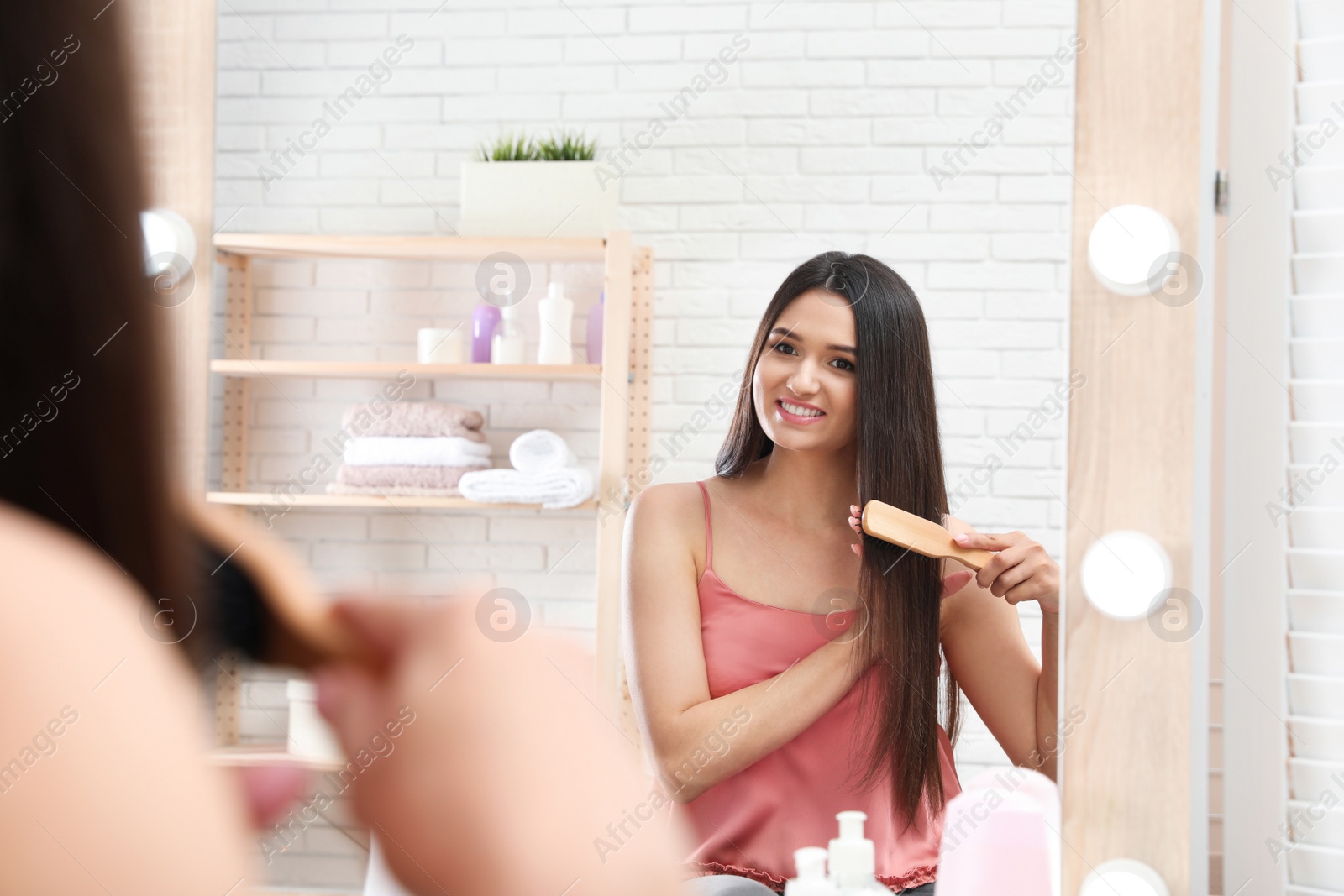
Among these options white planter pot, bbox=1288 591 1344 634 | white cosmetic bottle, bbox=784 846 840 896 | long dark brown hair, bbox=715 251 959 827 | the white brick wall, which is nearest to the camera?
white planter pot, bbox=1288 591 1344 634

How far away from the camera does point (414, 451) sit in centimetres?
98

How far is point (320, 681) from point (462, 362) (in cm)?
83

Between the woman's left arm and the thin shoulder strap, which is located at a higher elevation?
the thin shoulder strap

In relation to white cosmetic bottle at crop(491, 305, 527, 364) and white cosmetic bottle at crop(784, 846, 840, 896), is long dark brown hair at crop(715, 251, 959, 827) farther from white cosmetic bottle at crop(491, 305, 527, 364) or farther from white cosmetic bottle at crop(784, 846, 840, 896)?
white cosmetic bottle at crop(491, 305, 527, 364)

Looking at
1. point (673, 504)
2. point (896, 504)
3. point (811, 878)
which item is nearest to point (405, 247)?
point (673, 504)

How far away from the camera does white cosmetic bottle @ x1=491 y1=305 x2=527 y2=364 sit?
0.97 meters

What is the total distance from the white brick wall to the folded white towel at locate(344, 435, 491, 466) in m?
0.05

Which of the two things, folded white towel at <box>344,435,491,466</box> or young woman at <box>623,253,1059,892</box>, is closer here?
young woman at <box>623,253,1059,892</box>

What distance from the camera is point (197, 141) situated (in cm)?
26

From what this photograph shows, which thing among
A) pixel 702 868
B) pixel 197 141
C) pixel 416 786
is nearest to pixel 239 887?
pixel 416 786

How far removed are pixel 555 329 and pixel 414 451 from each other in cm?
21

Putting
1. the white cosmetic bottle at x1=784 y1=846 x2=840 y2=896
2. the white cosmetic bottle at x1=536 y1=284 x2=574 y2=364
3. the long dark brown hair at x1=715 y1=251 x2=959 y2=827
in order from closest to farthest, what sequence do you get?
the white cosmetic bottle at x1=784 y1=846 x2=840 y2=896 < the long dark brown hair at x1=715 y1=251 x2=959 y2=827 < the white cosmetic bottle at x1=536 y1=284 x2=574 y2=364

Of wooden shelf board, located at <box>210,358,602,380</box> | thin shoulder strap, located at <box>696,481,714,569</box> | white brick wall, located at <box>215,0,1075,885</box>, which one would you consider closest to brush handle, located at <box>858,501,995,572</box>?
thin shoulder strap, located at <box>696,481,714,569</box>

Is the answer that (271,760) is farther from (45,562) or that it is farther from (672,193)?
(672,193)
